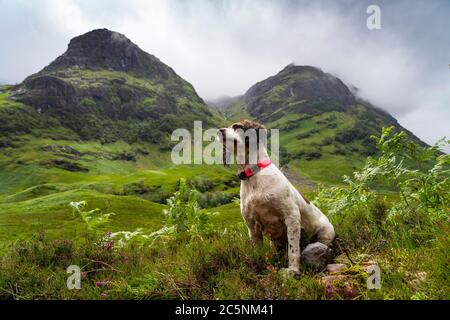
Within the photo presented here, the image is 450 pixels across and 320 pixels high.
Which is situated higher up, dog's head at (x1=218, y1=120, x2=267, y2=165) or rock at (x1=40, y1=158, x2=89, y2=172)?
rock at (x1=40, y1=158, x2=89, y2=172)

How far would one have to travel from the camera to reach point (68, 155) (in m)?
184

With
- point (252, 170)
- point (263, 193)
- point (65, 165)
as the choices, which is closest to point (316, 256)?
point (263, 193)

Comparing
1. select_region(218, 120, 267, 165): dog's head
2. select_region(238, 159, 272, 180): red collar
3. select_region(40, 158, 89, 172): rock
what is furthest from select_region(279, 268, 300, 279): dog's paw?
select_region(40, 158, 89, 172): rock

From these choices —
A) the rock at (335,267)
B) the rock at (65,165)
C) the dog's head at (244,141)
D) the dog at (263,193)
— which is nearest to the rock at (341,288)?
the rock at (335,267)

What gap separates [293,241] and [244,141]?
64.5 inches

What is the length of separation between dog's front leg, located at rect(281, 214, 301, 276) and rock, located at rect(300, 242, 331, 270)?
0.20 metres

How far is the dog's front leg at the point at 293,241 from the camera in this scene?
4730 millimetres

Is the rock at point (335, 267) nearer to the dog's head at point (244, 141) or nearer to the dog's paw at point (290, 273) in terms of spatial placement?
the dog's paw at point (290, 273)

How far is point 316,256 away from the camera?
4918 millimetres

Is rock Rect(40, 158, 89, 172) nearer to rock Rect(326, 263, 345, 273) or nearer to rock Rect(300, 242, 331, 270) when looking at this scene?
rock Rect(300, 242, 331, 270)

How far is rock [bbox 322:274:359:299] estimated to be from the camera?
388cm
